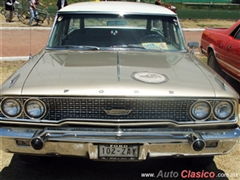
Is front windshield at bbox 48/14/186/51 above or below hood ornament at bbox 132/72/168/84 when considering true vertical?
above

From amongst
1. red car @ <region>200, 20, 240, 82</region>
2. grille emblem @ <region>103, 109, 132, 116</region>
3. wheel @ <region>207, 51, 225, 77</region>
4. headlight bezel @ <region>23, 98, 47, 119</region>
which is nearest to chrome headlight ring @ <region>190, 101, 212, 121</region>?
grille emblem @ <region>103, 109, 132, 116</region>

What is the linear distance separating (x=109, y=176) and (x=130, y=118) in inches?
35.3

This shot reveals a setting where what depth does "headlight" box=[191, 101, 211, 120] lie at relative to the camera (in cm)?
308

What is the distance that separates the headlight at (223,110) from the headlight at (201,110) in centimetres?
7

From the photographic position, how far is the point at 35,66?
3.57 m

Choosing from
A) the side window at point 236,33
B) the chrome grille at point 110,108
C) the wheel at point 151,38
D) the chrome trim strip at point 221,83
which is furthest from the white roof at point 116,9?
the side window at point 236,33

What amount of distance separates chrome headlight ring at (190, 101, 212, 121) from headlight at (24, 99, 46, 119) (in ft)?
4.26

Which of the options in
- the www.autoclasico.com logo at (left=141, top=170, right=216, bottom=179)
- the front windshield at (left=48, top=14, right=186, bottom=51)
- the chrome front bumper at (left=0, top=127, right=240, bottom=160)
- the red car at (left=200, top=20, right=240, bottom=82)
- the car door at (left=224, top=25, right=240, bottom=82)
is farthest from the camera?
the red car at (left=200, top=20, right=240, bottom=82)

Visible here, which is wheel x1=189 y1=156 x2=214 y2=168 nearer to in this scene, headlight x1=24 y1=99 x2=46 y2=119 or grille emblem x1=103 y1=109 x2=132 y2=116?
grille emblem x1=103 y1=109 x2=132 y2=116

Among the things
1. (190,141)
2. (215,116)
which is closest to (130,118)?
(190,141)

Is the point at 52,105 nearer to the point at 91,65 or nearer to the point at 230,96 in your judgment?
the point at 91,65

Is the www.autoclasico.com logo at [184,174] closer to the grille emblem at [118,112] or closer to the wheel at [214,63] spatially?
the grille emblem at [118,112]

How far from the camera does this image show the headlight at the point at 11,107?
3023mm

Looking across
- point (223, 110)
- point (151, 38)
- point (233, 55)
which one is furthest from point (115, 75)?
point (233, 55)
